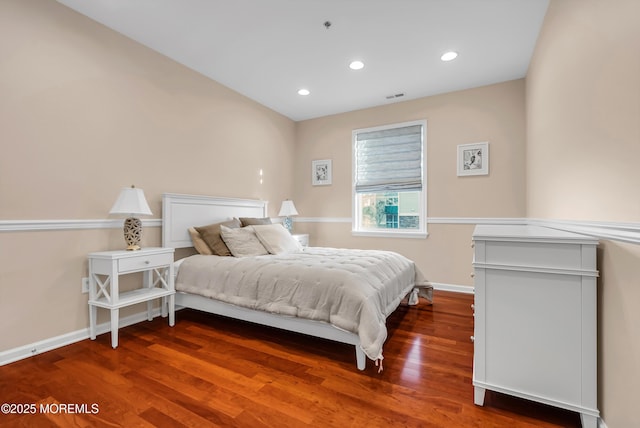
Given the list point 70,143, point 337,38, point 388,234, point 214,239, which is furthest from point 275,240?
point 337,38

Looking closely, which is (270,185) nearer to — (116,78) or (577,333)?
(116,78)

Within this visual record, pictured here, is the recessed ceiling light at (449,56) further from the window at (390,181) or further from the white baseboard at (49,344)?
the white baseboard at (49,344)

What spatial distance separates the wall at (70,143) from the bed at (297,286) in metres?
0.45

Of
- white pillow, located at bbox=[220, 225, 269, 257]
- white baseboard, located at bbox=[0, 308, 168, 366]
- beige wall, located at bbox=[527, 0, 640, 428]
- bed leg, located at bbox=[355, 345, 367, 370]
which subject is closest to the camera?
beige wall, located at bbox=[527, 0, 640, 428]

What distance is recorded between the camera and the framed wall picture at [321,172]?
4.78 m

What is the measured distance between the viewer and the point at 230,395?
1.64 metres

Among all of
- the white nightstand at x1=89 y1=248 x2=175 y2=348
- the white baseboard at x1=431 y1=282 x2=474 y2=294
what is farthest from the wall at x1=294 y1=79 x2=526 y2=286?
the white nightstand at x1=89 y1=248 x2=175 y2=348

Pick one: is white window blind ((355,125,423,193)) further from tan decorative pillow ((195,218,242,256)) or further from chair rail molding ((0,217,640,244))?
tan decorative pillow ((195,218,242,256))

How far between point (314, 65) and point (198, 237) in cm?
225

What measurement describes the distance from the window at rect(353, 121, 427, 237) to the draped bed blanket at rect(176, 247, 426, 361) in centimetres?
141

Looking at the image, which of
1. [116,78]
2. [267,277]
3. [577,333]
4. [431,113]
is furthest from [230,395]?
[431,113]

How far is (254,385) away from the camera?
1734 mm

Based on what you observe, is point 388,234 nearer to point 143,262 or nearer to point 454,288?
point 454,288

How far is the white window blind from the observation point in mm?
4152
